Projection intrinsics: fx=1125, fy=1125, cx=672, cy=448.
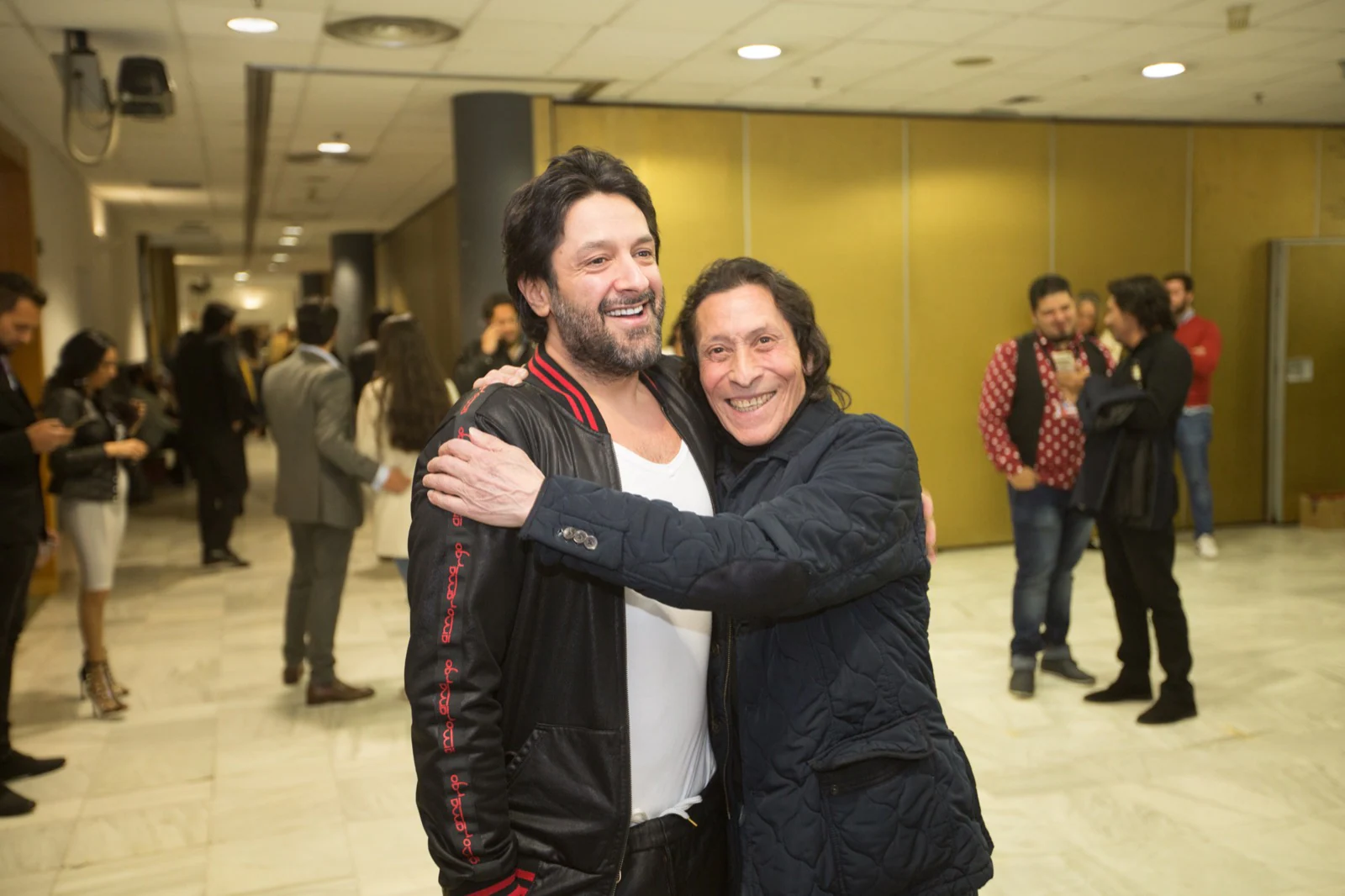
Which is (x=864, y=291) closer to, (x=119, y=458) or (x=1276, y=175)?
(x=1276, y=175)

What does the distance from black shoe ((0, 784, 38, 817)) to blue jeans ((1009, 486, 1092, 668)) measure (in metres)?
3.76

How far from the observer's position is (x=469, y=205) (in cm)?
661

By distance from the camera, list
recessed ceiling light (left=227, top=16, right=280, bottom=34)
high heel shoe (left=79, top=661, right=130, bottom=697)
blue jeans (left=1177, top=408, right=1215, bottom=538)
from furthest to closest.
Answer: blue jeans (left=1177, top=408, right=1215, bottom=538)
recessed ceiling light (left=227, top=16, right=280, bottom=34)
high heel shoe (left=79, top=661, right=130, bottom=697)

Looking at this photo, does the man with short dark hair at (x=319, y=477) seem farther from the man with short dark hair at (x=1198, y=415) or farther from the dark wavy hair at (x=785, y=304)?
the man with short dark hair at (x=1198, y=415)

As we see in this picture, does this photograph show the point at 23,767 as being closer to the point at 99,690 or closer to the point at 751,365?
the point at 99,690

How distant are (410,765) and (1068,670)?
278 cm

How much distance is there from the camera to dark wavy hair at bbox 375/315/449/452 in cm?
462

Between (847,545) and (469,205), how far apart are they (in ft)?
18.0

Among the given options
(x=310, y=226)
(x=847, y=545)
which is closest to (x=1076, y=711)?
(x=847, y=545)

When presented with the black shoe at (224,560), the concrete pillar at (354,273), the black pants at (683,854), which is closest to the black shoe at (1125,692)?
the black pants at (683,854)

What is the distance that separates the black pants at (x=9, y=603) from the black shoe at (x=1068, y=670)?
4.05 m

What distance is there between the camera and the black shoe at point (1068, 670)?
4812 mm

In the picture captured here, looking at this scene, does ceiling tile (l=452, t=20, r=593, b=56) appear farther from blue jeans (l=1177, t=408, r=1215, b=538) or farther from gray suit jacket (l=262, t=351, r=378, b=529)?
blue jeans (l=1177, t=408, r=1215, b=538)

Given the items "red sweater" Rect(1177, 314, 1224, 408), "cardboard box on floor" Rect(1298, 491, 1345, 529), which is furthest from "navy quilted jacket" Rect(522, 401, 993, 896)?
"cardboard box on floor" Rect(1298, 491, 1345, 529)
